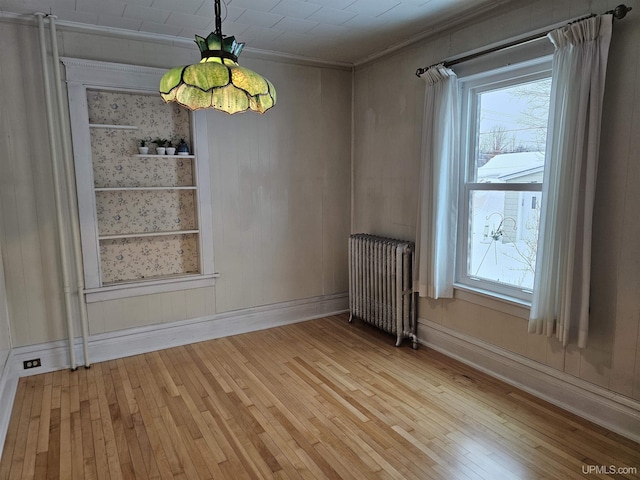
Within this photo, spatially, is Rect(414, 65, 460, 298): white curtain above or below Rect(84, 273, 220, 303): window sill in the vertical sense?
above

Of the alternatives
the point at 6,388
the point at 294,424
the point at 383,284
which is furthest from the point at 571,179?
the point at 6,388

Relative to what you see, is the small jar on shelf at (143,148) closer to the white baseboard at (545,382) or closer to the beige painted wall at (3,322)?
the beige painted wall at (3,322)

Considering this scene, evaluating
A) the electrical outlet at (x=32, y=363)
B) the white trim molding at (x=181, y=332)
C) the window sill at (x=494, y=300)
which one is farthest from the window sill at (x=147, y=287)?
the window sill at (x=494, y=300)

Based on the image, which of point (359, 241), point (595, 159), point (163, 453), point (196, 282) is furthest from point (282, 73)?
point (163, 453)

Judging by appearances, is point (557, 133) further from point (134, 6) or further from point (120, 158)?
point (120, 158)

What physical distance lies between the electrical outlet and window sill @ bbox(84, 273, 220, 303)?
575 mm

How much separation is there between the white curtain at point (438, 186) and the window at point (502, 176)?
100mm

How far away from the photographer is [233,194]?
4023mm

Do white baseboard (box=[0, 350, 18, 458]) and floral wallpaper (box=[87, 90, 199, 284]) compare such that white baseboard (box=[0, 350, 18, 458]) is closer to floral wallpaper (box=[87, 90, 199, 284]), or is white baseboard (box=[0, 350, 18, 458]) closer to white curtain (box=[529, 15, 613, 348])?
floral wallpaper (box=[87, 90, 199, 284])

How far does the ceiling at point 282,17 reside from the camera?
2.91 metres

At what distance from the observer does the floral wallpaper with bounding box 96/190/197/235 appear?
11.8 feet

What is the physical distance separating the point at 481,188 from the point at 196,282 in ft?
8.56

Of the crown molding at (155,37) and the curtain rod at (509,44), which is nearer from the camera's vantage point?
the curtain rod at (509,44)

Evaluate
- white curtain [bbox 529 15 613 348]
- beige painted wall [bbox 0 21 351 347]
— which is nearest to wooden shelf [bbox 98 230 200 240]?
beige painted wall [bbox 0 21 351 347]
